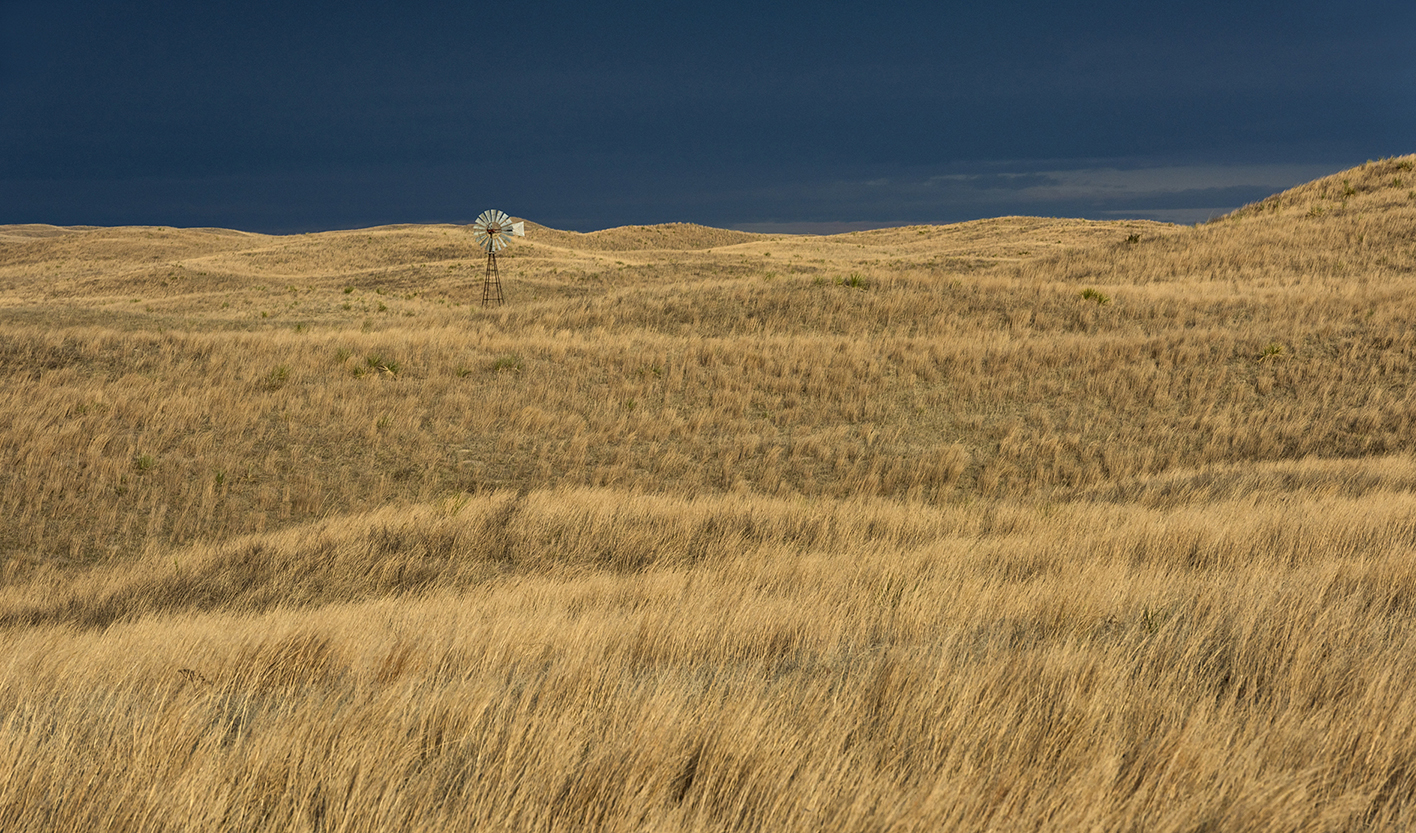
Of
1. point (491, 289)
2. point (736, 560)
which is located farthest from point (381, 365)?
point (491, 289)

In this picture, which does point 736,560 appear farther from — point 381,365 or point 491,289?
point 491,289

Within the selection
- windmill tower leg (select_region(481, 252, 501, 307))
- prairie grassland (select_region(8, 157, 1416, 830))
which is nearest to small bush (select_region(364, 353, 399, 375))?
prairie grassland (select_region(8, 157, 1416, 830))

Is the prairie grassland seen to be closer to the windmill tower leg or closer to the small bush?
the small bush

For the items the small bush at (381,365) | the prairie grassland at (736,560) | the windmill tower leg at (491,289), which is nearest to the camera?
the prairie grassland at (736,560)

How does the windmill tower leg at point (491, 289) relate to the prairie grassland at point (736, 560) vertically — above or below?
above

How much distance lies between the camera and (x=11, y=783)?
295cm

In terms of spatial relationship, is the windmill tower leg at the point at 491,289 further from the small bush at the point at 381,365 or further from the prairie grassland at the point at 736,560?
the small bush at the point at 381,365

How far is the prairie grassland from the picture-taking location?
120 inches

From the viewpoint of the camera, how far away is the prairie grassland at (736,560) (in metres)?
3.04

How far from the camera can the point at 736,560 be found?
8.91m

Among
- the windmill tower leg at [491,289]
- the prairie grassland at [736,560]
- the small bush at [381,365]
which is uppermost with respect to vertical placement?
the windmill tower leg at [491,289]

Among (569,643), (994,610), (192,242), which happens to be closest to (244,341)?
(569,643)

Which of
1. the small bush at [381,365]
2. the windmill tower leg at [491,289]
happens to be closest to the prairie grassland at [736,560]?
the small bush at [381,365]

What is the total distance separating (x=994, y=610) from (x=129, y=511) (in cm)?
1294
